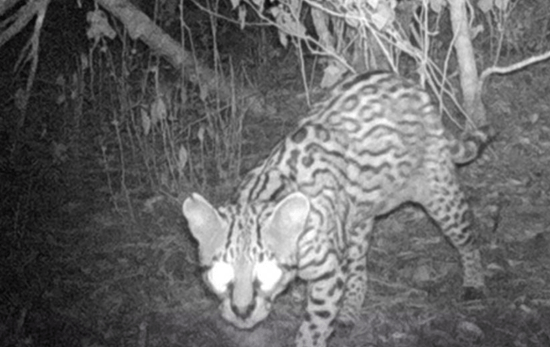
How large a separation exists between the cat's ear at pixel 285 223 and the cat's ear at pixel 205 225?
230mm

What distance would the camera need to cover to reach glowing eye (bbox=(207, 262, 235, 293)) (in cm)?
419

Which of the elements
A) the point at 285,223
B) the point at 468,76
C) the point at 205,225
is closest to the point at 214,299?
the point at 205,225

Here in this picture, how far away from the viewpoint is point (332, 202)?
193 inches

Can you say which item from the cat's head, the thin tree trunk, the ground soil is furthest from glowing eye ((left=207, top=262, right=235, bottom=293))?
the thin tree trunk

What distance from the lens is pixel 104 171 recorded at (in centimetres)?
792

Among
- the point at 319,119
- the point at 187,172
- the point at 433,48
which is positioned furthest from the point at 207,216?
the point at 433,48

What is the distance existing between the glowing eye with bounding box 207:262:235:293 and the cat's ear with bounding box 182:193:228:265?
0.27ft

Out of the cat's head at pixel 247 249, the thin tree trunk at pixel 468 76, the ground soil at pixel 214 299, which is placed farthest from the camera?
the thin tree trunk at pixel 468 76

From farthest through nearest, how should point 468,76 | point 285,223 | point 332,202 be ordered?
point 468,76, point 332,202, point 285,223

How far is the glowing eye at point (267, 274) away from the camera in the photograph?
420 cm

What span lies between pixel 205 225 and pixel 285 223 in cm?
41

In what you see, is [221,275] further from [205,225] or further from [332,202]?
[332,202]

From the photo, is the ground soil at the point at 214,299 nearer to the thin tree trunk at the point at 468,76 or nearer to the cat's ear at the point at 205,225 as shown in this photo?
the thin tree trunk at the point at 468,76

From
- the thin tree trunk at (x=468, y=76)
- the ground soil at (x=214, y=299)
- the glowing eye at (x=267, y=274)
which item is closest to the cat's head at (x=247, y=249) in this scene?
the glowing eye at (x=267, y=274)
